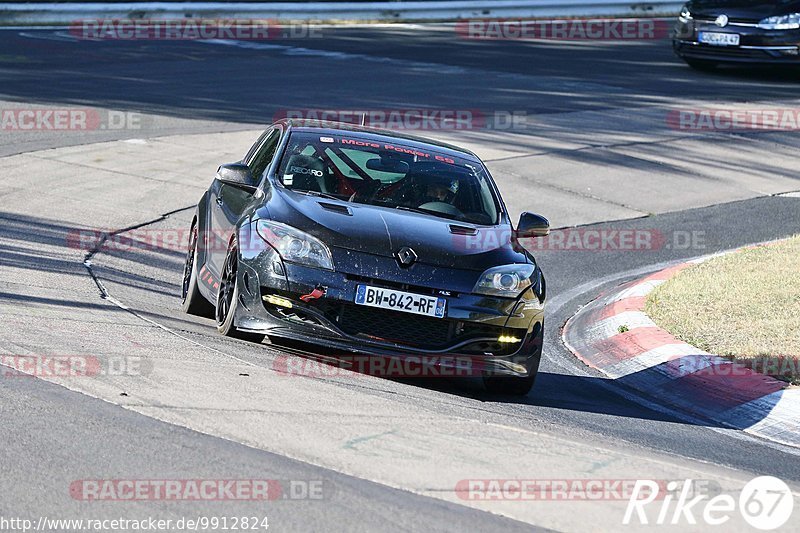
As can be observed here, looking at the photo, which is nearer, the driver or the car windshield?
the car windshield

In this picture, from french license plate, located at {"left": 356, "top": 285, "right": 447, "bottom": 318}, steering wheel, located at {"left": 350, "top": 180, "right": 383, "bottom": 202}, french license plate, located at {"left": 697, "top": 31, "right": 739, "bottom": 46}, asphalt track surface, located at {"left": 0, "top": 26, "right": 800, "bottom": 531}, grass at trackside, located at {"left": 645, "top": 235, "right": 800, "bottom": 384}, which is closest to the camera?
asphalt track surface, located at {"left": 0, "top": 26, "right": 800, "bottom": 531}

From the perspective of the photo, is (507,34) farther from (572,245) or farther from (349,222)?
(349,222)

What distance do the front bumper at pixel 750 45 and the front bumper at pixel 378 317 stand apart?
15862 millimetres

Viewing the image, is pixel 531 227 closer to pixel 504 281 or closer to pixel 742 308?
pixel 504 281

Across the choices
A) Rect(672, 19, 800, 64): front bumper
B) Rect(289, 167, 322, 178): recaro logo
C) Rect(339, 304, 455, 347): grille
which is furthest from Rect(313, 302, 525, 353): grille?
Rect(672, 19, 800, 64): front bumper

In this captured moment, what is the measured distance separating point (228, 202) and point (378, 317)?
187 centimetres

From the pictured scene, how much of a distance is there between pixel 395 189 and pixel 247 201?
37.7 inches

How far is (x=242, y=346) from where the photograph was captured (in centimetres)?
760

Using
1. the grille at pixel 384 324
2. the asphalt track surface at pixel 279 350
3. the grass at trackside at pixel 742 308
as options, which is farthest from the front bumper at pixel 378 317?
the grass at trackside at pixel 742 308

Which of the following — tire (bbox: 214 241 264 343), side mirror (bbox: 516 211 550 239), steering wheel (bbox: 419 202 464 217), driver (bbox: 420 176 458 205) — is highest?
driver (bbox: 420 176 458 205)

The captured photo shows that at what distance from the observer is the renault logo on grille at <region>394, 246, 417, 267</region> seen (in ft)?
23.8

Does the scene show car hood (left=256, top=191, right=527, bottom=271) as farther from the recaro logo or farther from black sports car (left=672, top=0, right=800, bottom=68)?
black sports car (left=672, top=0, right=800, bottom=68)

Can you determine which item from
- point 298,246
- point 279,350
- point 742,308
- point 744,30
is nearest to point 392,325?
point 298,246

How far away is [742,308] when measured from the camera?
31.4 ft
